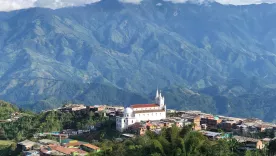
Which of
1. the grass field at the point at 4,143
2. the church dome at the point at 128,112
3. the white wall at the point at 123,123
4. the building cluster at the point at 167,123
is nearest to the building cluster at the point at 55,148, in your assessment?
the grass field at the point at 4,143

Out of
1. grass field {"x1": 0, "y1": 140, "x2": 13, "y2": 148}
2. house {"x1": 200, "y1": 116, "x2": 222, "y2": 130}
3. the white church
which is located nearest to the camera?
the white church

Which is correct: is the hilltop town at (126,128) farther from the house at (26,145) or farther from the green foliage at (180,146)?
the green foliage at (180,146)

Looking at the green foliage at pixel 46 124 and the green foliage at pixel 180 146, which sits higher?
the green foliage at pixel 46 124

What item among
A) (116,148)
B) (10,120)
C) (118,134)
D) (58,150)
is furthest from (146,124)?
(10,120)

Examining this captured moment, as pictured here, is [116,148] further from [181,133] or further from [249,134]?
[249,134]

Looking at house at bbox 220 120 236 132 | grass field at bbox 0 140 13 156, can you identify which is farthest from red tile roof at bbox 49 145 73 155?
house at bbox 220 120 236 132

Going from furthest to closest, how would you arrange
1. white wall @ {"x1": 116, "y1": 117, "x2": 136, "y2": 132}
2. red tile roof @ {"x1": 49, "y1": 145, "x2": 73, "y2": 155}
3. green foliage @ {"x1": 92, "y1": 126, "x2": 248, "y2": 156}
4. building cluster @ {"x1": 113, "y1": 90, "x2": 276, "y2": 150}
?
white wall @ {"x1": 116, "y1": 117, "x2": 136, "y2": 132} < building cluster @ {"x1": 113, "y1": 90, "x2": 276, "y2": 150} < red tile roof @ {"x1": 49, "y1": 145, "x2": 73, "y2": 155} < green foliage @ {"x1": 92, "y1": 126, "x2": 248, "y2": 156}

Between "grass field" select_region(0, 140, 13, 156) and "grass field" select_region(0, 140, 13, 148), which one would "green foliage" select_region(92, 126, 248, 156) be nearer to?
"grass field" select_region(0, 140, 13, 156)
